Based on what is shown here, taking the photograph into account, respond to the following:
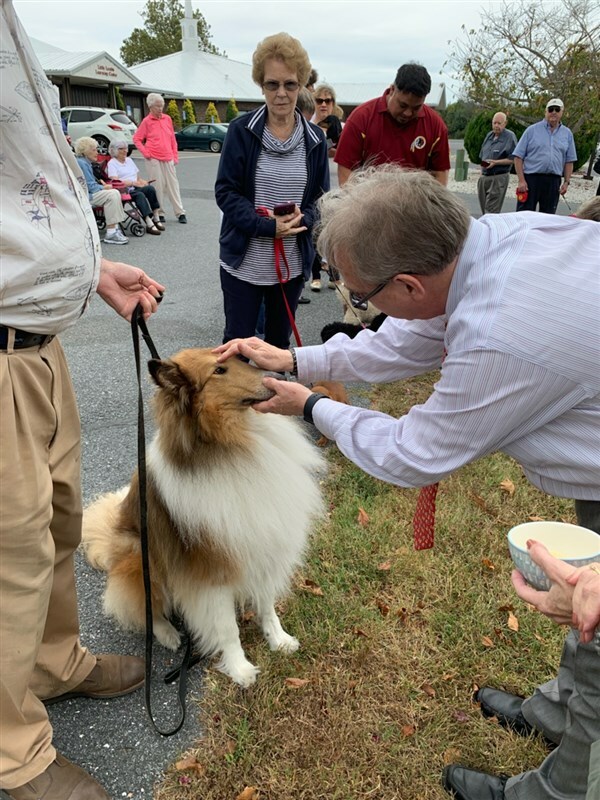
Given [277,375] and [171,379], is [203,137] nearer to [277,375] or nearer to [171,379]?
[277,375]

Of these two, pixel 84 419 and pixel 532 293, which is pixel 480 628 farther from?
pixel 84 419

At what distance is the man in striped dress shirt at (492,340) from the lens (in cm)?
150

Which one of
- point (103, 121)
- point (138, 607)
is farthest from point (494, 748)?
point (103, 121)

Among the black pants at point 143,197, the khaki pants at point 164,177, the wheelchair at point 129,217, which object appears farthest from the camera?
the khaki pants at point 164,177

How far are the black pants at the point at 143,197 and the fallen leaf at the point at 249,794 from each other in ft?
35.4

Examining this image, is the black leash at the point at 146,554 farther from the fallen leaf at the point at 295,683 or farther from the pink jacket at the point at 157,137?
the pink jacket at the point at 157,137

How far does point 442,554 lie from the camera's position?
3.32 meters

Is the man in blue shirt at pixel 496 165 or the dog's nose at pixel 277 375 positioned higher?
the man in blue shirt at pixel 496 165

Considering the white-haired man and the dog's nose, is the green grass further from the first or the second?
the white-haired man

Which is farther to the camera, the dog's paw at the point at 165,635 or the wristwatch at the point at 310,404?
the dog's paw at the point at 165,635

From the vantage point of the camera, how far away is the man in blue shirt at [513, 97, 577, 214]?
32.3ft

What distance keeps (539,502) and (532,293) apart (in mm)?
2771

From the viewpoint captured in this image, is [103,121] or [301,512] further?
[103,121]

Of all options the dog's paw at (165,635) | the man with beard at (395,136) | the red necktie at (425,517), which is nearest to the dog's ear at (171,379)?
the red necktie at (425,517)
